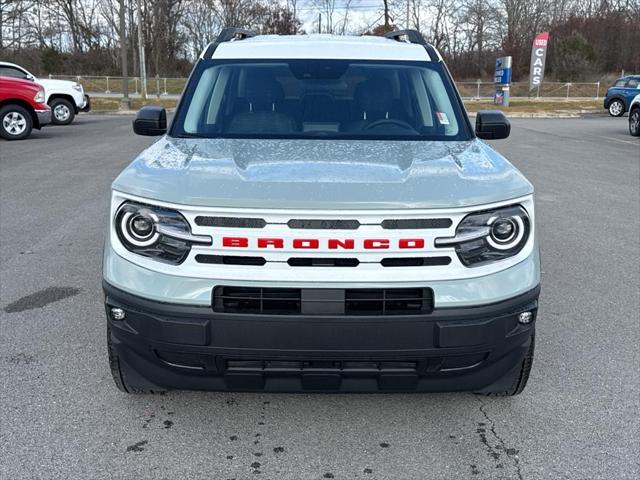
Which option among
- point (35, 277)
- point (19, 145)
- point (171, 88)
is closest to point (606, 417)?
point (35, 277)

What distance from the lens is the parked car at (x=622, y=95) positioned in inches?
1076

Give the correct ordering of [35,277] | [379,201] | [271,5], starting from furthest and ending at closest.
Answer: [271,5]
[35,277]
[379,201]

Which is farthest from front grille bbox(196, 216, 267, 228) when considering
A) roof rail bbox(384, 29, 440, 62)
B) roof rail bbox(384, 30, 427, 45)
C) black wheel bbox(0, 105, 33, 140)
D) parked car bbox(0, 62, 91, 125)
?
parked car bbox(0, 62, 91, 125)

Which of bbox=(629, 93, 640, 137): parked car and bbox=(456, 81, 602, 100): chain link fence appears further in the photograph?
bbox=(456, 81, 602, 100): chain link fence

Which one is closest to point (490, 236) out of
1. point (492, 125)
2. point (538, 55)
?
point (492, 125)

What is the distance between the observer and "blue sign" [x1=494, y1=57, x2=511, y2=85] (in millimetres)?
32531

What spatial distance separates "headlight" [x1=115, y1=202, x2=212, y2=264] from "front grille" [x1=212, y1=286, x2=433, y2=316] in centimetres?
23

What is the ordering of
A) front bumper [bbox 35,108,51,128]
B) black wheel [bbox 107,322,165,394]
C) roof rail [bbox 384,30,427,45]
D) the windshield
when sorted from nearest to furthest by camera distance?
black wheel [bbox 107,322,165,394]
the windshield
roof rail [bbox 384,30,427,45]
front bumper [bbox 35,108,51,128]

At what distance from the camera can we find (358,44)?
4.42m

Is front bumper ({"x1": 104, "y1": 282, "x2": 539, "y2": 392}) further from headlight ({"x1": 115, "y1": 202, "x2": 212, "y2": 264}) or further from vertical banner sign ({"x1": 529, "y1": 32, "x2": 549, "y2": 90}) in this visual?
vertical banner sign ({"x1": 529, "y1": 32, "x2": 549, "y2": 90})

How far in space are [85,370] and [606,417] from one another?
2742 millimetres

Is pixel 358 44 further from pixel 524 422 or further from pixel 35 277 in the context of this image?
pixel 35 277

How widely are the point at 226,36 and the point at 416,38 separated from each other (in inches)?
54.5

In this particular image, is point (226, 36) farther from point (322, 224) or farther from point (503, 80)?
point (503, 80)
